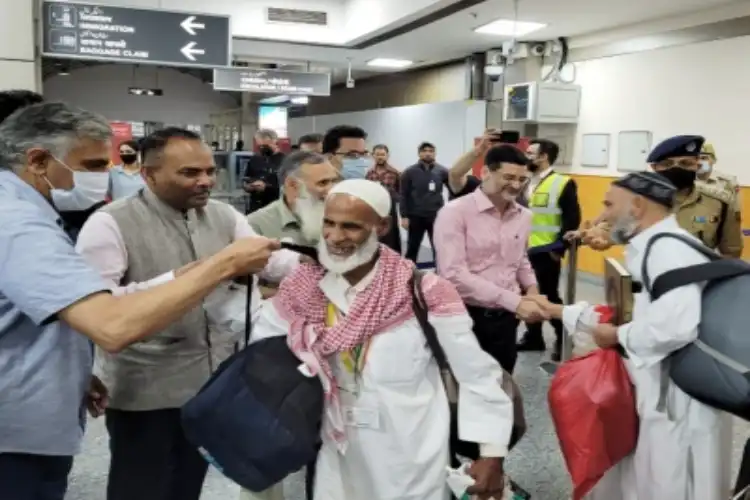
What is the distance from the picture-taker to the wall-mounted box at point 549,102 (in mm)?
8086

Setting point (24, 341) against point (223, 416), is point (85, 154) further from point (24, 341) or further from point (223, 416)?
point (223, 416)

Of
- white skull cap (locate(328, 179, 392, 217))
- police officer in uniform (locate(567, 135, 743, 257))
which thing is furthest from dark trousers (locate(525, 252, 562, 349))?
white skull cap (locate(328, 179, 392, 217))

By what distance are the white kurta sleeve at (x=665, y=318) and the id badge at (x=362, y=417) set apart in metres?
0.87

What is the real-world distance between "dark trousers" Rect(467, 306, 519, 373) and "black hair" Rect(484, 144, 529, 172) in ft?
1.98

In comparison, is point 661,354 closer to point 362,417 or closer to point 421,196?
point 362,417

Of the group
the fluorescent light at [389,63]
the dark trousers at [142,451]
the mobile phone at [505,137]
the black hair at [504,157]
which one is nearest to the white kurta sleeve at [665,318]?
the black hair at [504,157]

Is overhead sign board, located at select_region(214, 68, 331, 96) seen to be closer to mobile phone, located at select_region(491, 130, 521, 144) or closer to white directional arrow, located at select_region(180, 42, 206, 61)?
white directional arrow, located at select_region(180, 42, 206, 61)

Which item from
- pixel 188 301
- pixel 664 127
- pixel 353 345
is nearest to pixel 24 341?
pixel 188 301

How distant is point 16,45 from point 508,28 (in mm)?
5084

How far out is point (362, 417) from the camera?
156 cm

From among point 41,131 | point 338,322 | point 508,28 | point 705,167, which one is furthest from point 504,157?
point 508,28

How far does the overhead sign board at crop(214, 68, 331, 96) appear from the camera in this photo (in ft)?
29.3

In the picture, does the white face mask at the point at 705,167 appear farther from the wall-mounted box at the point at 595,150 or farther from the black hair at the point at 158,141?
the wall-mounted box at the point at 595,150

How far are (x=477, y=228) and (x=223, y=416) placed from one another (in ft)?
5.39
